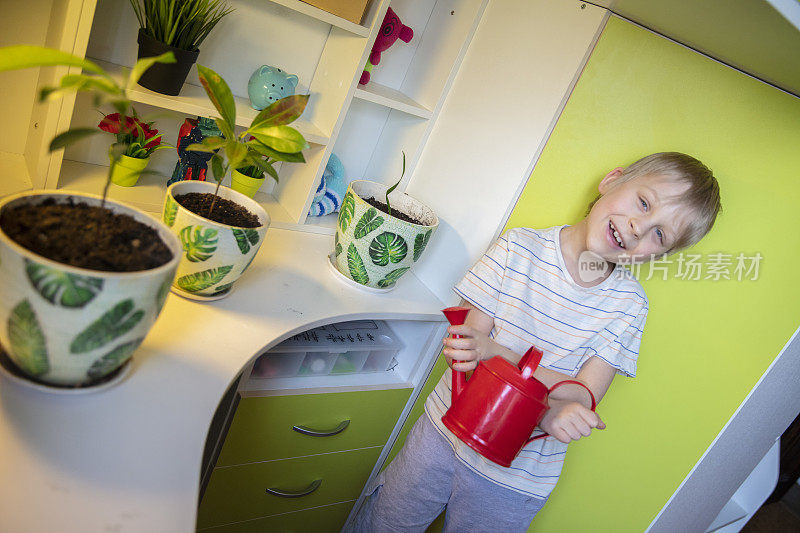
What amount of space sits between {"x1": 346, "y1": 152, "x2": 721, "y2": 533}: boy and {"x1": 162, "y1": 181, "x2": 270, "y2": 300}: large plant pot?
0.41 meters

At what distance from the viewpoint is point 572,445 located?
124cm

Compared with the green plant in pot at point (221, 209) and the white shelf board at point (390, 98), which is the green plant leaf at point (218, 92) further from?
the white shelf board at point (390, 98)

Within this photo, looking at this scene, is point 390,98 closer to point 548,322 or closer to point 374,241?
point 374,241

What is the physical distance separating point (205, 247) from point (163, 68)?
0.41 meters

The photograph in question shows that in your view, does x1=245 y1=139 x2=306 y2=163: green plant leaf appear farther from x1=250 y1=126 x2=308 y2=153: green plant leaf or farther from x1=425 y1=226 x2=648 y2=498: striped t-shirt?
x1=425 y1=226 x2=648 y2=498: striped t-shirt

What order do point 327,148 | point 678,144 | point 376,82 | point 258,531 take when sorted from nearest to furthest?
point 678,144 → point 327,148 → point 258,531 → point 376,82

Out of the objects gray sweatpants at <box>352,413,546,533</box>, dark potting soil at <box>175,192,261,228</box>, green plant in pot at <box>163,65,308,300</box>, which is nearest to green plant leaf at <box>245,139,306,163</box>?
green plant in pot at <box>163,65,308,300</box>

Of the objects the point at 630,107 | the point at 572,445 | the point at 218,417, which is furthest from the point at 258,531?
the point at 630,107

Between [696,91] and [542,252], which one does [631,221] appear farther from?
[696,91]

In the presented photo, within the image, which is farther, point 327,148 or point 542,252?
point 327,148

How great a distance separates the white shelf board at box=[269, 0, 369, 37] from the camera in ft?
3.50

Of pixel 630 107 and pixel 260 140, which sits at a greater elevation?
pixel 630 107

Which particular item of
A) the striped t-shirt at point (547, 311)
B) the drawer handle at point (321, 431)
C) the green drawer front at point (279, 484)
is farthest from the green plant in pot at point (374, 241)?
the green drawer front at point (279, 484)

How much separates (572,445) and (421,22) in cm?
113
